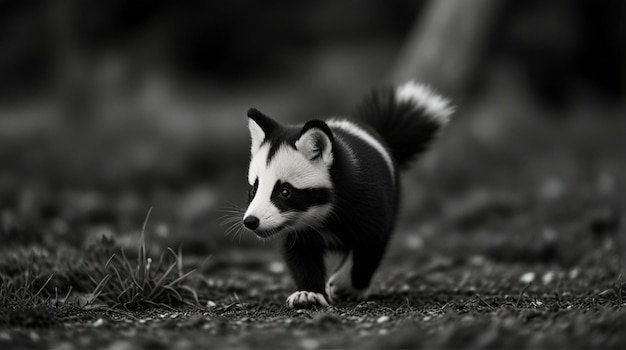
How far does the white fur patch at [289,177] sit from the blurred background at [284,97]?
3333 mm

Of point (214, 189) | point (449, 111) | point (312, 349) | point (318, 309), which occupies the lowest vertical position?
point (214, 189)

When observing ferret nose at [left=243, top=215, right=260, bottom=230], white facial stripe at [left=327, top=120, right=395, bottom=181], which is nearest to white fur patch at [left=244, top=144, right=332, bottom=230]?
ferret nose at [left=243, top=215, right=260, bottom=230]

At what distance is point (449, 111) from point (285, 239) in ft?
6.28

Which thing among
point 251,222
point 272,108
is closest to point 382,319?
point 251,222

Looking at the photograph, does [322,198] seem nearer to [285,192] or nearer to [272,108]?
[285,192]

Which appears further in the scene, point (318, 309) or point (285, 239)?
point (285, 239)

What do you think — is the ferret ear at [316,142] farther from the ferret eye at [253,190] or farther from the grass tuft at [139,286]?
the grass tuft at [139,286]

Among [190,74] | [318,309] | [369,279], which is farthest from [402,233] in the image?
[190,74]

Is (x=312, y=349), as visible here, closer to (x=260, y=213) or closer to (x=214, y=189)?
(x=260, y=213)

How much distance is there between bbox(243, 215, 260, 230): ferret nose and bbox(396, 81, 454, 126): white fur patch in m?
2.12

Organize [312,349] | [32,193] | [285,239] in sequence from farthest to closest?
[32,193]
[285,239]
[312,349]

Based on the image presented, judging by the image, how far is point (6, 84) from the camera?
1353 cm

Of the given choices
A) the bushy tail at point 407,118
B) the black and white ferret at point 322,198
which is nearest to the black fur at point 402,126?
the bushy tail at point 407,118

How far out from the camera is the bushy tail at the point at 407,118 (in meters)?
6.16
